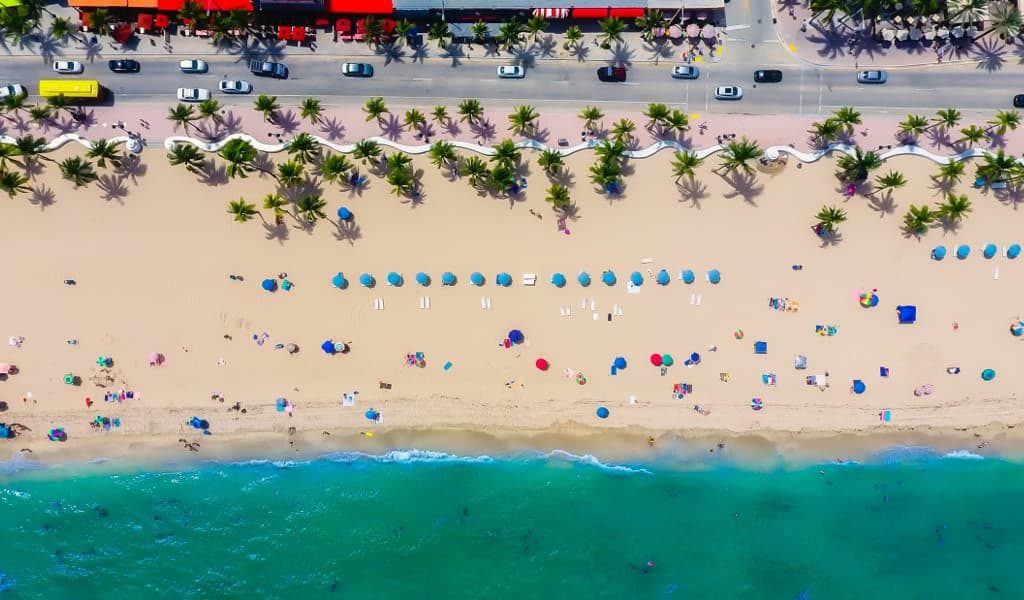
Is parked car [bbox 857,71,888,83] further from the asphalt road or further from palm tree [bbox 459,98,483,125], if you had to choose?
palm tree [bbox 459,98,483,125]

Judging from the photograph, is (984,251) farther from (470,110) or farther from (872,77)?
(470,110)

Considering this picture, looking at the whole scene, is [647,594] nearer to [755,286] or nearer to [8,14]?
[755,286]

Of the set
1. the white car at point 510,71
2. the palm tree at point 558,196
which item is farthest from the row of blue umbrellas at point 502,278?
the white car at point 510,71

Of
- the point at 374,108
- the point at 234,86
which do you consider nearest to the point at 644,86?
the point at 374,108

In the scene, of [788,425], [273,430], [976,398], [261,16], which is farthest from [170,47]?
[976,398]

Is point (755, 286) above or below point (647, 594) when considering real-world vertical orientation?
above

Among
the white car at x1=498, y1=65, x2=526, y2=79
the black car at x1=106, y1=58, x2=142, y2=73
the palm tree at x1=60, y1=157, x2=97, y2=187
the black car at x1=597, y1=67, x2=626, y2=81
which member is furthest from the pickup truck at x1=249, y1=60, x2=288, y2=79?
the black car at x1=597, y1=67, x2=626, y2=81

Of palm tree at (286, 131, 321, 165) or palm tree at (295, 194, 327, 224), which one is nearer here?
palm tree at (286, 131, 321, 165)
